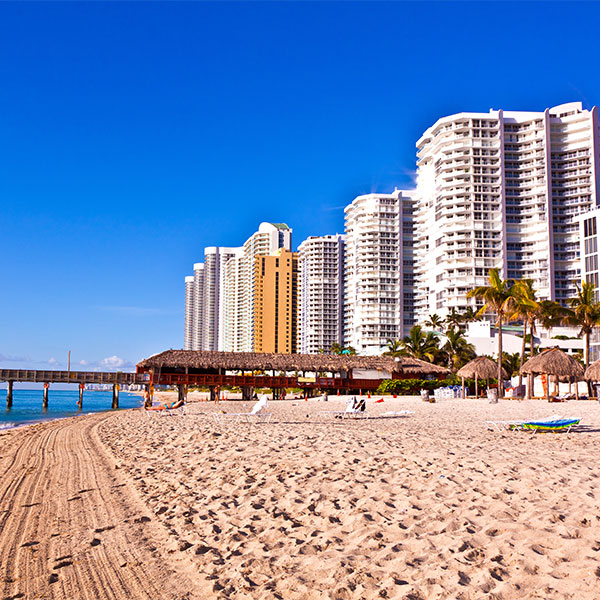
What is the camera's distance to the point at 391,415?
81.1ft

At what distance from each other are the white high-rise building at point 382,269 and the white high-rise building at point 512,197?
1551 centimetres

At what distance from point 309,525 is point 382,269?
4547 inches

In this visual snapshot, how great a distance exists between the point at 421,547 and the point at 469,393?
41356mm

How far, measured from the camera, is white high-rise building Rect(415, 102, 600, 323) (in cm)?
Answer: 9862

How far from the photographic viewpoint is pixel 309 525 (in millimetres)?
6711

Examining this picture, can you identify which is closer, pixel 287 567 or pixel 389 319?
pixel 287 567

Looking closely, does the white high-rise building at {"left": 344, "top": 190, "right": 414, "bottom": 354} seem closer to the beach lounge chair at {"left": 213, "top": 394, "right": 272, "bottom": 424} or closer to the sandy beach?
the beach lounge chair at {"left": 213, "top": 394, "right": 272, "bottom": 424}

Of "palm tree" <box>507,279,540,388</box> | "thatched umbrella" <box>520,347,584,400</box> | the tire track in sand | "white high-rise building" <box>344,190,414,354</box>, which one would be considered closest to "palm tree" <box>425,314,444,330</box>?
"white high-rise building" <box>344,190,414,354</box>

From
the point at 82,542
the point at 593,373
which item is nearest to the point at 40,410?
the point at 593,373

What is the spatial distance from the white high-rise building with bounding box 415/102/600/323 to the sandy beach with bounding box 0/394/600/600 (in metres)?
90.2

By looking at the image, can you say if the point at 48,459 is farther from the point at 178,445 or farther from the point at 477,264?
the point at 477,264

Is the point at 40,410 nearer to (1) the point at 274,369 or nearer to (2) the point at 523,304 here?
(1) the point at 274,369

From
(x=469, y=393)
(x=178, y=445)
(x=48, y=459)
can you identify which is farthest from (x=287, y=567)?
(x=469, y=393)

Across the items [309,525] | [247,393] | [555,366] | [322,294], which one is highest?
[322,294]
